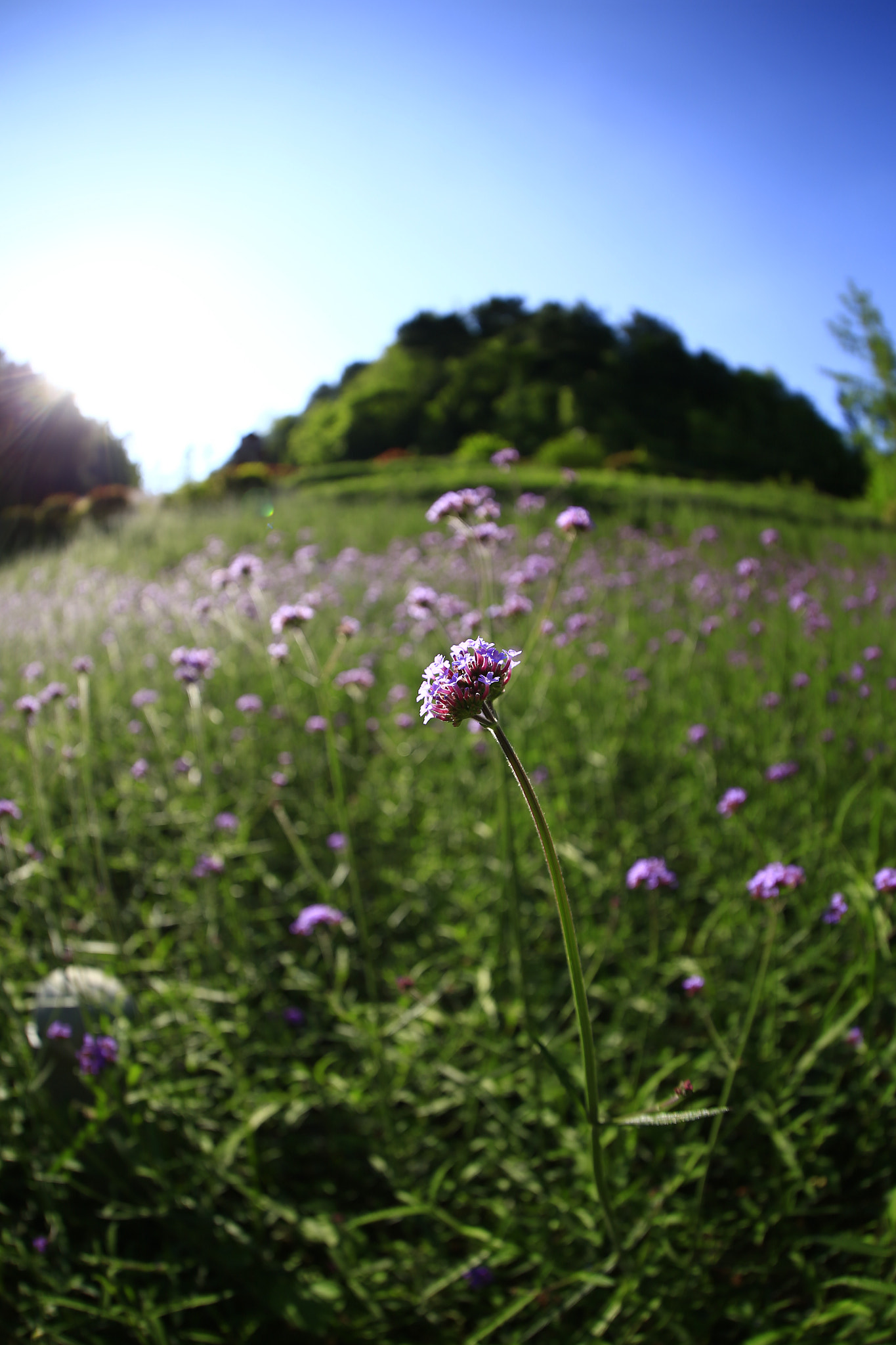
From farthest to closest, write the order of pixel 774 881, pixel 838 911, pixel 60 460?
1. pixel 60 460
2. pixel 838 911
3. pixel 774 881

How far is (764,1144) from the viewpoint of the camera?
6.51ft

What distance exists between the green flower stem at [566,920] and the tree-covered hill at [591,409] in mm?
22643

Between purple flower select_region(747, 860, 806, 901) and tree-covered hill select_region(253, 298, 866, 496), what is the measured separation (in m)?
22.2

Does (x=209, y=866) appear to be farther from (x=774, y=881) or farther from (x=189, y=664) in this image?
(x=774, y=881)

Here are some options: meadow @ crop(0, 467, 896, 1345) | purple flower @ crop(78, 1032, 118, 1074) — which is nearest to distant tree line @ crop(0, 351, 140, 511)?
meadow @ crop(0, 467, 896, 1345)

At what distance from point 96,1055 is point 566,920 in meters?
1.45

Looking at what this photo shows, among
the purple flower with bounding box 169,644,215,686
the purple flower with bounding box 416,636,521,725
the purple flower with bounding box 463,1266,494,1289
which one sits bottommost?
the purple flower with bounding box 463,1266,494,1289

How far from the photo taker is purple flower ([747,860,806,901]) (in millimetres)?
1410

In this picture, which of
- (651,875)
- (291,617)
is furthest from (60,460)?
(651,875)

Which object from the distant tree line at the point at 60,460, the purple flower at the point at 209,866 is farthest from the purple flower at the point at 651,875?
the distant tree line at the point at 60,460

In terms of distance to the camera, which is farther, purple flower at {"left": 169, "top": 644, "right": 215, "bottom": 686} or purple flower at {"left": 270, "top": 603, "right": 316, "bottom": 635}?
purple flower at {"left": 169, "top": 644, "right": 215, "bottom": 686}

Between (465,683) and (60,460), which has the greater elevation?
(60,460)

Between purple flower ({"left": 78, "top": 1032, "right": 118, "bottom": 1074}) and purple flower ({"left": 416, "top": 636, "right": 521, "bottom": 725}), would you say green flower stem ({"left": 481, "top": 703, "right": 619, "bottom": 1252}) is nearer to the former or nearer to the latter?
purple flower ({"left": 416, "top": 636, "right": 521, "bottom": 725})

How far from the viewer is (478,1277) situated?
1.70 meters
